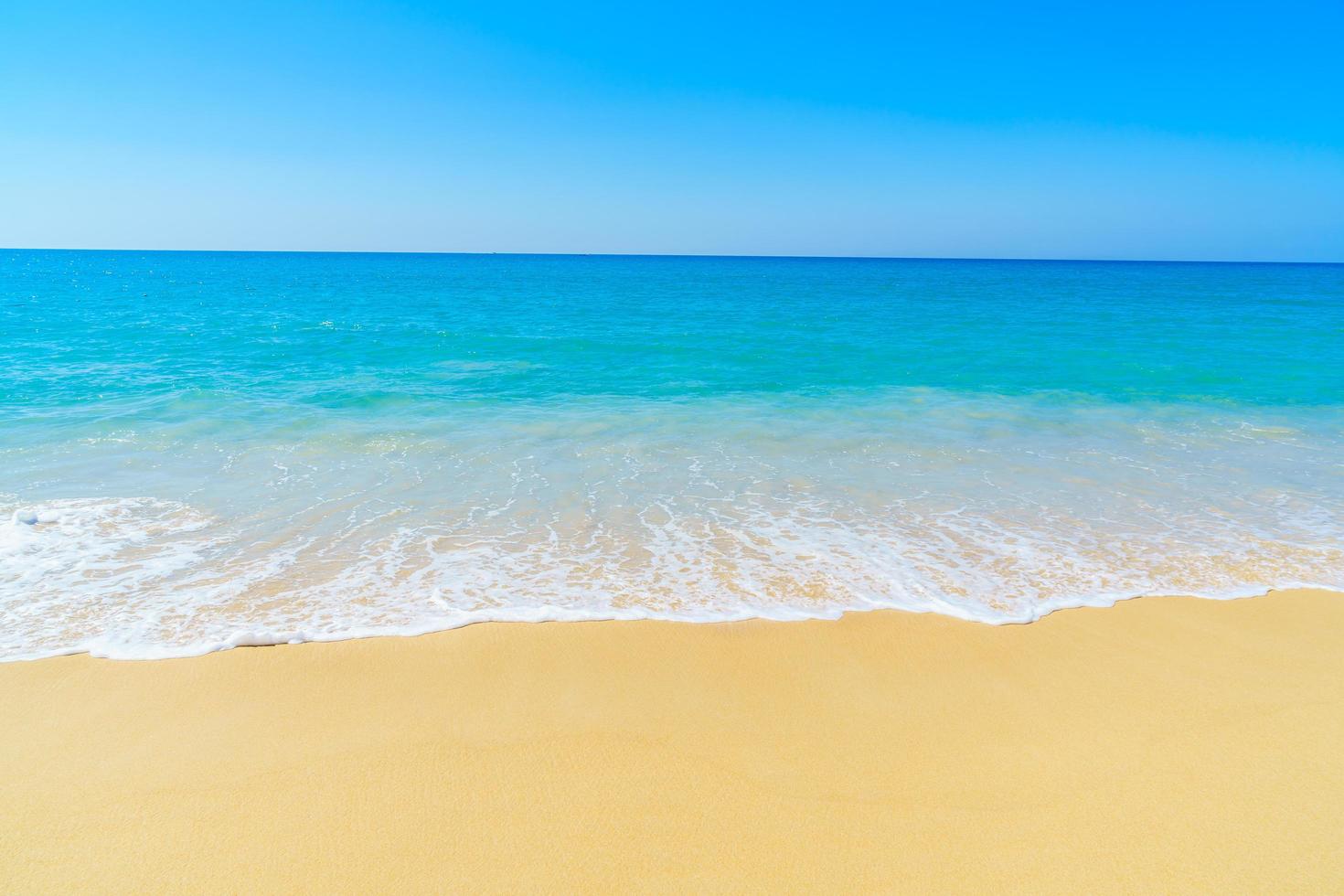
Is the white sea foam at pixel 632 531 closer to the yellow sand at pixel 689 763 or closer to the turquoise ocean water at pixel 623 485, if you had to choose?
the turquoise ocean water at pixel 623 485

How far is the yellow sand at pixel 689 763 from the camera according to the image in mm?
3002

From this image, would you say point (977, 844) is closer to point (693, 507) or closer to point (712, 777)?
point (712, 777)

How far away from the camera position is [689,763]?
3631 mm

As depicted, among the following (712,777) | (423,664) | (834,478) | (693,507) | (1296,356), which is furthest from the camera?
(1296,356)

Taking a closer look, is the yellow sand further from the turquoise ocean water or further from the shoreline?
the turquoise ocean water

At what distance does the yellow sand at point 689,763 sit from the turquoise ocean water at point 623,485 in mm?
616

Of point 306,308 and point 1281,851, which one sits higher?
point 306,308

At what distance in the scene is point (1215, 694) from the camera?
428cm

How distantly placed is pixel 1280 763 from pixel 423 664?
201 inches

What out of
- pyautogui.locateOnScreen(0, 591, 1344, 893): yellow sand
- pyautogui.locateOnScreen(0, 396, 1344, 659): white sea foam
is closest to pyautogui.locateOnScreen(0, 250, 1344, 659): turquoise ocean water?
pyautogui.locateOnScreen(0, 396, 1344, 659): white sea foam

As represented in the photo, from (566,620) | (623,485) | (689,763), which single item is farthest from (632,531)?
(689,763)

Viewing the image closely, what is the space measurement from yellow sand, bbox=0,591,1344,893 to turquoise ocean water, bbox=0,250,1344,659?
0.62 metres

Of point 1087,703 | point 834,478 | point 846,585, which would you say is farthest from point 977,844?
point 834,478

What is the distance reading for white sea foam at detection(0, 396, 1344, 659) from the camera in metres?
5.33
